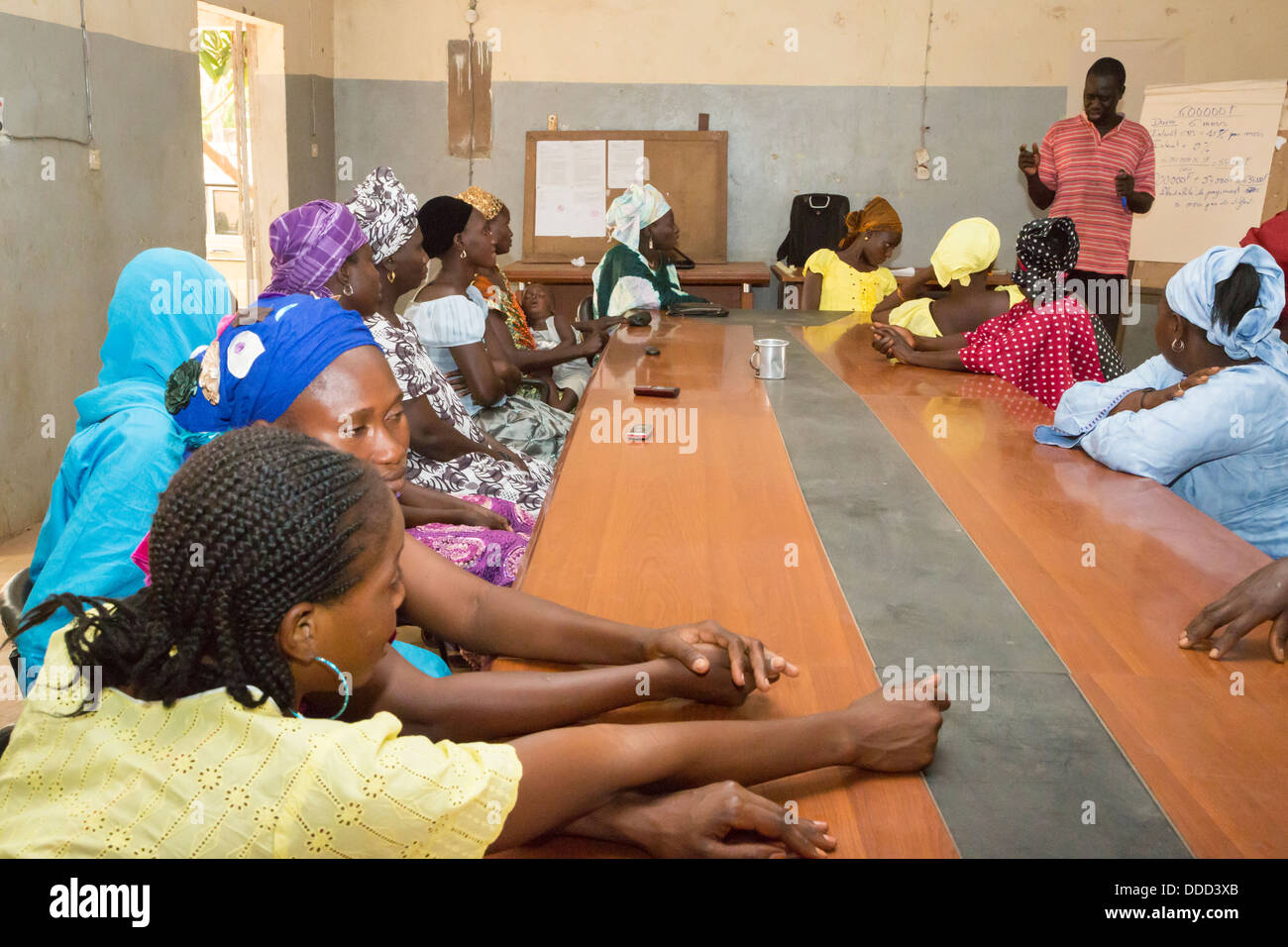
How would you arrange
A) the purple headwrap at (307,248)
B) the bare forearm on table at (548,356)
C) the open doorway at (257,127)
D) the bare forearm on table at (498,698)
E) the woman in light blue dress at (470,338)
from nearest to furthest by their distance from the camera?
the bare forearm on table at (498,698) → the purple headwrap at (307,248) → the woman in light blue dress at (470,338) → the bare forearm on table at (548,356) → the open doorway at (257,127)

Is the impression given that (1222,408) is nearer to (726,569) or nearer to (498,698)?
(726,569)

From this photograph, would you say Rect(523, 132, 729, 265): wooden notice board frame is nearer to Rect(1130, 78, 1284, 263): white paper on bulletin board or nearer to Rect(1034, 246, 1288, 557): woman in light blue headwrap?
Rect(1130, 78, 1284, 263): white paper on bulletin board

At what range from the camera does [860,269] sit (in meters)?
5.14

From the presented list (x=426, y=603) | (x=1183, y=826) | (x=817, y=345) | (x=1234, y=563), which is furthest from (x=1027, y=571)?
(x=817, y=345)

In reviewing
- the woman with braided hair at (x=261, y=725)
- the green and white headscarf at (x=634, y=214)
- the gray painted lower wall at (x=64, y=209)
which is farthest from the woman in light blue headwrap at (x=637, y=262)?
the woman with braided hair at (x=261, y=725)

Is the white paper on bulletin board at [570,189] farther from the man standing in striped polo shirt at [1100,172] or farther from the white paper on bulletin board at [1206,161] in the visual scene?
the white paper on bulletin board at [1206,161]

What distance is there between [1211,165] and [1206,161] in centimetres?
4

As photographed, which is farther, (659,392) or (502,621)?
(659,392)

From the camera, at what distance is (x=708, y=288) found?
6.57m

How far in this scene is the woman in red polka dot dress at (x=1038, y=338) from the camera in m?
3.19

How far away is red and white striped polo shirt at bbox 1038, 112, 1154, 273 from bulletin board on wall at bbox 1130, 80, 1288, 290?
1124 mm

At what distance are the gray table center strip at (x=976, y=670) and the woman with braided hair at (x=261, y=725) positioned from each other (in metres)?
0.24

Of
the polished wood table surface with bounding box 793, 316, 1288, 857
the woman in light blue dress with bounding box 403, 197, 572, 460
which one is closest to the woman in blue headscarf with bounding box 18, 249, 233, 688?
the woman in light blue dress with bounding box 403, 197, 572, 460

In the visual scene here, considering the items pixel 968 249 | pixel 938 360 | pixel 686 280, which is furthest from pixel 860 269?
pixel 938 360
